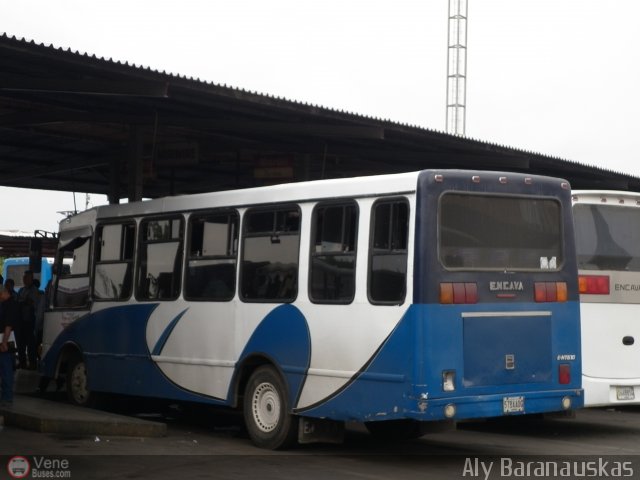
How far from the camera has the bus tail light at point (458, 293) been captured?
10.8m

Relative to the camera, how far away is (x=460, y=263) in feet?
36.2

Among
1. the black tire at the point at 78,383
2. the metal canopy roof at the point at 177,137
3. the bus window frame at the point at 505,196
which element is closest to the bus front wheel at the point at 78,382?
the black tire at the point at 78,383

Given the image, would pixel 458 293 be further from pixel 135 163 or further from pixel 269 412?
pixel 135 163

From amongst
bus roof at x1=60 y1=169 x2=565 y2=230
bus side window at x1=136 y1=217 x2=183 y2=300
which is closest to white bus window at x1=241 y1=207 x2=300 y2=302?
bus roof at x1=60 y1=169 x2=565 y2=230

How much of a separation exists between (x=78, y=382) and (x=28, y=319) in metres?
5.90

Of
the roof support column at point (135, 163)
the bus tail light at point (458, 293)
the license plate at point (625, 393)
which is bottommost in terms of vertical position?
the license plate at point (625, 393)

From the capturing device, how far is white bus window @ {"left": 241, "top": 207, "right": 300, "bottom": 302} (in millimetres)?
12211

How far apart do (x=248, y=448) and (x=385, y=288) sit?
A: 2668mm

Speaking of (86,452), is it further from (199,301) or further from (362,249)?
(362,249)

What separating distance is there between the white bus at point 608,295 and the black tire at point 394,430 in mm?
2278

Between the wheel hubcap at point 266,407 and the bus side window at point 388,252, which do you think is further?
the wheel hubcap at point 266,407

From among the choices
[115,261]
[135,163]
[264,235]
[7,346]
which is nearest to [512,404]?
[264,235]

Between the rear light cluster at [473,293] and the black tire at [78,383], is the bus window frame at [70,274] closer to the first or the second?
the black tire at [78,383]

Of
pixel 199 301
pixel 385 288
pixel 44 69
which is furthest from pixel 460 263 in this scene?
pixel 44 69
